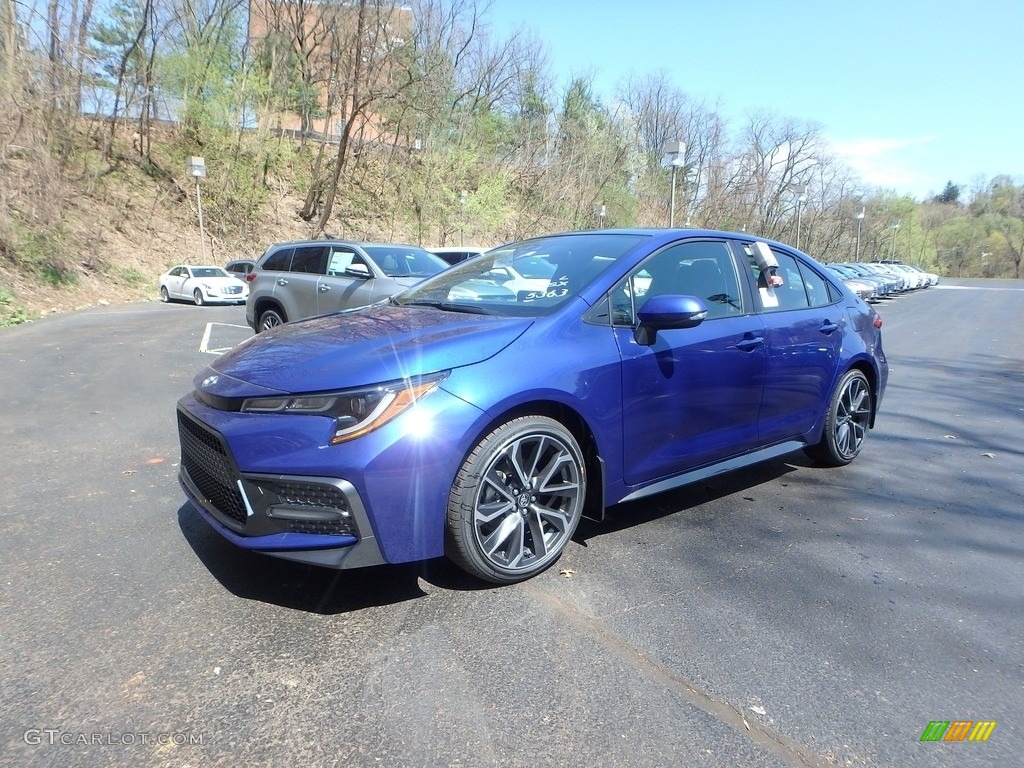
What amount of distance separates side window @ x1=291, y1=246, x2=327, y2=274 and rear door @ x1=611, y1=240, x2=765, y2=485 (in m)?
7.40

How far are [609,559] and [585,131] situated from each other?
44996 mm

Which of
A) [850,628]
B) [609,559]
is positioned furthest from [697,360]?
[850,628]

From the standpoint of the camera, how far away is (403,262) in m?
10.1

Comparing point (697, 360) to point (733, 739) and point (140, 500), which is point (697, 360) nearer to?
point (733, 739)

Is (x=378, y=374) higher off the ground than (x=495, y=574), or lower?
higher

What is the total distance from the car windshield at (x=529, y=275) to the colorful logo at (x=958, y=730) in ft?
7.14

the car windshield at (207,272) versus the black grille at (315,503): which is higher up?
the car windshield at (207,272)

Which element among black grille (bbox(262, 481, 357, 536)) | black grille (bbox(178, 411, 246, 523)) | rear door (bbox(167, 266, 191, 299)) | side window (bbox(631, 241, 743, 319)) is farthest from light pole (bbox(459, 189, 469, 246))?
black grille (bbox(262, 481, 357, 536))

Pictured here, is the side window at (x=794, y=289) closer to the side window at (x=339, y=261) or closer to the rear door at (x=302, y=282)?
the side window at (x=339, y=261)

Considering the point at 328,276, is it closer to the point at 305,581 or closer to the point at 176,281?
the point at 305,581

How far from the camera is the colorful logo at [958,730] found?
2164mm

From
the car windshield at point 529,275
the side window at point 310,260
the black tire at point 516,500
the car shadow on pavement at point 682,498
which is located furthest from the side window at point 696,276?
the side window at point 310,260

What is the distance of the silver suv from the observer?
9578mm

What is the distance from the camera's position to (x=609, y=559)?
3.37 m
